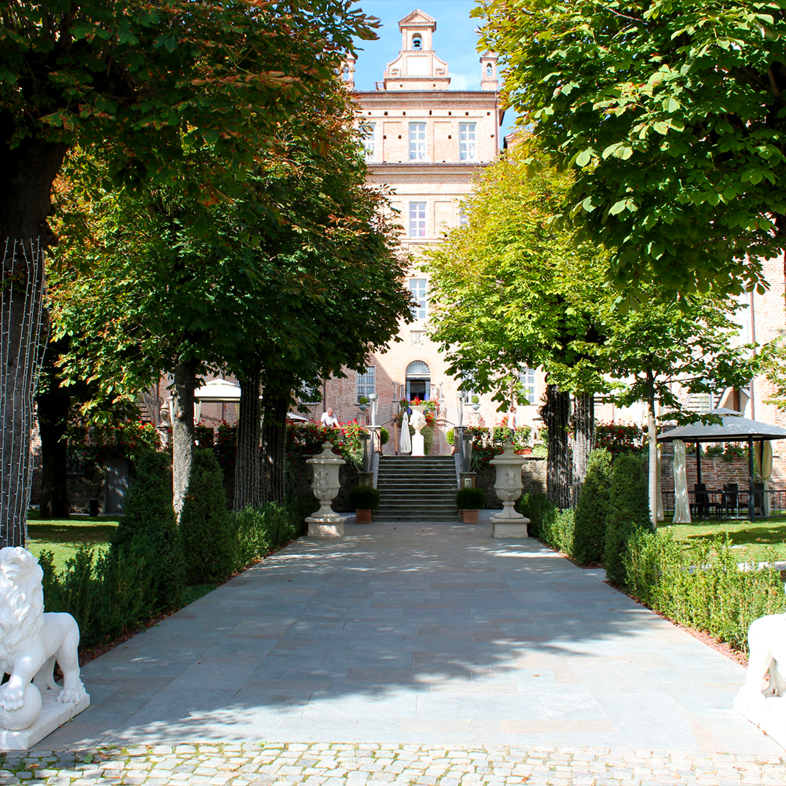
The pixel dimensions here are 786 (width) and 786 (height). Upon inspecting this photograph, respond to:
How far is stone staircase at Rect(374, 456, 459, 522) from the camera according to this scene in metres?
19.8

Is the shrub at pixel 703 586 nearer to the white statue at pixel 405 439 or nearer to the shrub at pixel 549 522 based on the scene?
the shrub at pixel 549 522

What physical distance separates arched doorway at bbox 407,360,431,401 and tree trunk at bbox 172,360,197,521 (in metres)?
22.5

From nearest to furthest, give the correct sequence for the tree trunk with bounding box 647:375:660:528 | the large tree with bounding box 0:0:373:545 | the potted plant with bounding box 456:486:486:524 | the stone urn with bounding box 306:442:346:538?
the large tree with bounding box 0:0:373:545 < the tree trunk with bounding box 647:375:660:528 < the stone urn with bounding box 306:442:346:538 < the potted plant with bounding box 456:486:486:524

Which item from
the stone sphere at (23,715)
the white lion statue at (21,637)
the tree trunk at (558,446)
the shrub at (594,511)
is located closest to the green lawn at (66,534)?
the white lion statue at (21,637)

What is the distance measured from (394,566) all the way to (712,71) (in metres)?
8.07

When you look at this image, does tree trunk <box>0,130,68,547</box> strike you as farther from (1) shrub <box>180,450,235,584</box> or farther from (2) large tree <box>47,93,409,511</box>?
(1) shrub <box>180,450,235,584</box>

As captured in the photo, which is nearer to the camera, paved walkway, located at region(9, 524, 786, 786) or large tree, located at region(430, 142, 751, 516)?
paved walkway, located at region(9, 524, 786, 786)

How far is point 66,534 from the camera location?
50.7 feet

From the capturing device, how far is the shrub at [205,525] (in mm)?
9570

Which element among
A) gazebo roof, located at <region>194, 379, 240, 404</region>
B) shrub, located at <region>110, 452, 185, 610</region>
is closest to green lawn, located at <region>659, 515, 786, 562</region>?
shrub, located at <region>110, 452, 185, 610</region>

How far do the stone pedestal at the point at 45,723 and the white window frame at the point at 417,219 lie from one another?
1272 inches

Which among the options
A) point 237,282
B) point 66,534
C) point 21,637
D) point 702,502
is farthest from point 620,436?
point 21,637

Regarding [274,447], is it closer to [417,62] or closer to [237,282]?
[237,282]

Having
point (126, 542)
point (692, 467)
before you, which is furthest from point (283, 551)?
point (692, 467)
